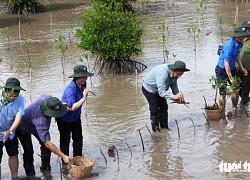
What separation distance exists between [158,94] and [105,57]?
4287mm

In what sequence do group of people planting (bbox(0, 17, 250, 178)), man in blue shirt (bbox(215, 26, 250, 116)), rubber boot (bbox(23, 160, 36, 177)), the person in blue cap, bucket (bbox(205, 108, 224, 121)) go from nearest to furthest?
group of people planting (bbox(0, 17, 250, 178)) → rubber boot (bbox(23, 160, 36, 177)) → man in blue shirt (bbox(215, 26, 250, 116)) → bucket (bbox(205, 108, 224, 121)) → the person in blue cap

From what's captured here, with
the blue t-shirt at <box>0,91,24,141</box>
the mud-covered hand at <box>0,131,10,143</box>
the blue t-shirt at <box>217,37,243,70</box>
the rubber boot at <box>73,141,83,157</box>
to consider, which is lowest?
the rubber boot at <box>73,141,83,157</box>

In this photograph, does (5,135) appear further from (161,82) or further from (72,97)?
(161,82)

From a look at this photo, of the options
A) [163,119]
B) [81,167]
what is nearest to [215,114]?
[163,119]

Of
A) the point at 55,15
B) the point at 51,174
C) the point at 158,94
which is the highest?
the point at 55,15

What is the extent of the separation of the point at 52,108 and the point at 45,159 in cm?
102

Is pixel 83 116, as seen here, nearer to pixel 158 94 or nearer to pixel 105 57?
pixel 158 94

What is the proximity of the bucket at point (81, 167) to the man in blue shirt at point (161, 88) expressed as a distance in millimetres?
1583

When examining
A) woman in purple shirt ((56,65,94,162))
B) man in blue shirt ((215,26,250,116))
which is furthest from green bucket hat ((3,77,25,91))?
man in blue shirt ((215,26,250,116))

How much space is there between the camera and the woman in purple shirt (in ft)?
22.2

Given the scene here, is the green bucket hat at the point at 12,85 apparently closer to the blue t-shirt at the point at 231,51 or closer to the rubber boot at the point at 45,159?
the rubber boot at the point at 45,159

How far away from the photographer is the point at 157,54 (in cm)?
1395

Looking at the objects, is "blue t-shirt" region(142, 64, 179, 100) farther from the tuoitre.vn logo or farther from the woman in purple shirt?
the tuoitre.vn logo

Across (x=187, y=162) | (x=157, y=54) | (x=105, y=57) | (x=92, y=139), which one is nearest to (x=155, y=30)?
(x=157, y=54)
